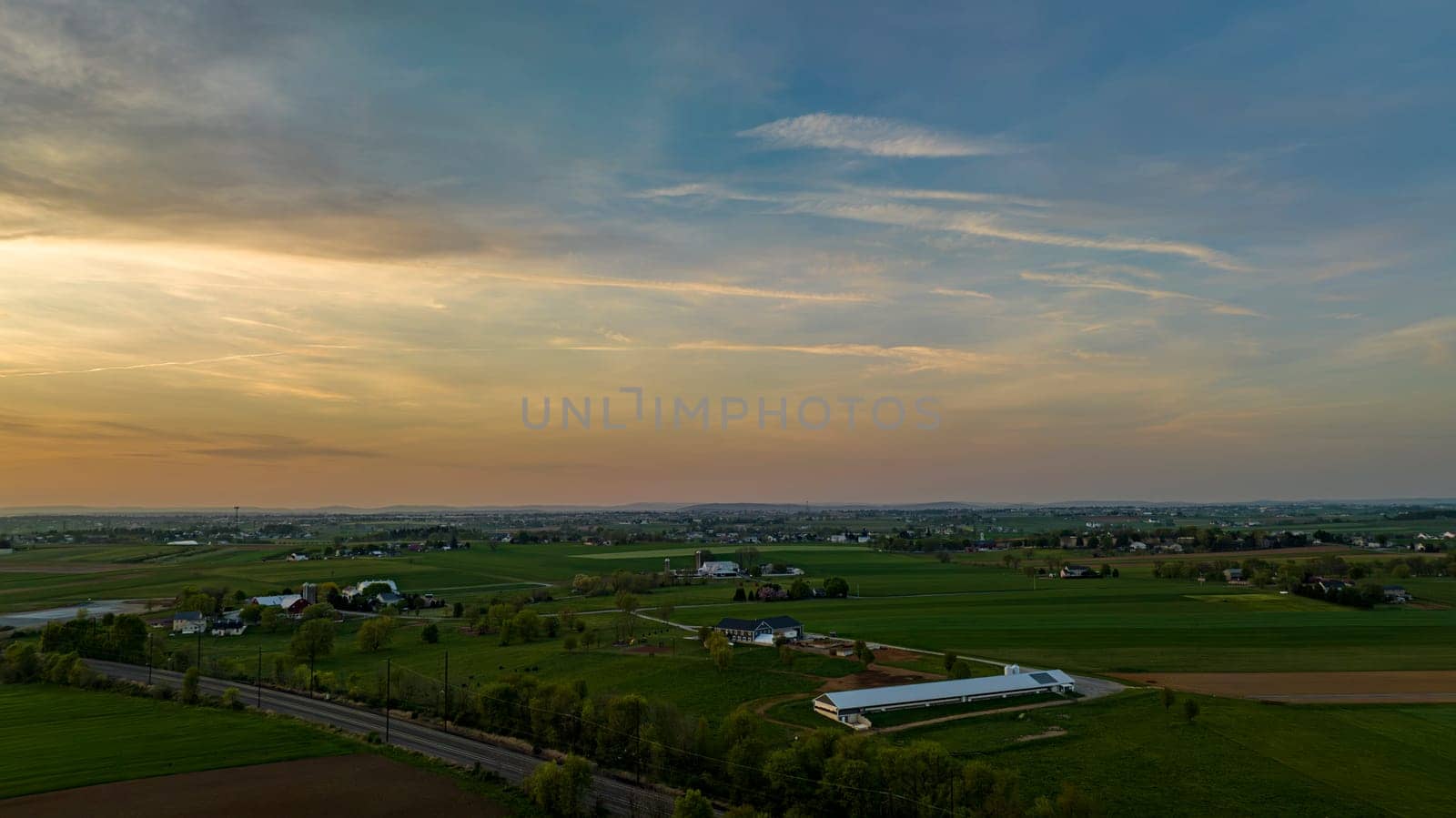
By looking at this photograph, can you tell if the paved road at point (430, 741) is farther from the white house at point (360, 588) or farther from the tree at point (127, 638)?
the white house at point (360, 588)

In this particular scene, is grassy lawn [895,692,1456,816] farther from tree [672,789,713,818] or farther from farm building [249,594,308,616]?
farm building [249,594,308,616]

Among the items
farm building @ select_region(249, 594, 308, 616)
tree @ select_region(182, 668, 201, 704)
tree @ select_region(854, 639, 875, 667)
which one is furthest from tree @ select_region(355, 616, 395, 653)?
tree @ select_region(854, 639, 875, 667)

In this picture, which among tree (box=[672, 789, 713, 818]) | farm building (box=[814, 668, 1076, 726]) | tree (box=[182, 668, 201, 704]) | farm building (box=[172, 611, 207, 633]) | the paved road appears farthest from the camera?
farm building (box=[172, 611, 207, 633])

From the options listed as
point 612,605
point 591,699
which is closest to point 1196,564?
point 612,605

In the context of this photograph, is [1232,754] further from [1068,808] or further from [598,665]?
[598,665]

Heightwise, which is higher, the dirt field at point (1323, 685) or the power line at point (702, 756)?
the power line at point (702, 756)

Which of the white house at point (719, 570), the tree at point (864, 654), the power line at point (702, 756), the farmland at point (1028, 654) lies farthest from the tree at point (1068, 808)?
the white house at point (719, 570)

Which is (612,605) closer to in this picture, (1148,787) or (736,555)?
(736,555)

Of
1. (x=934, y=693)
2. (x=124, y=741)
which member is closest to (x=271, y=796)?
(x=124, y=741)
